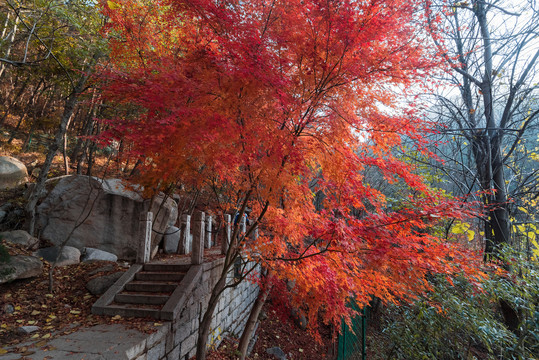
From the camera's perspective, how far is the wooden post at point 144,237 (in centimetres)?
576

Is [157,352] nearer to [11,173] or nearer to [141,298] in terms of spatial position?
[141,298]

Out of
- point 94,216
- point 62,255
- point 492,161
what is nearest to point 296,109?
point 492,161

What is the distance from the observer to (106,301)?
4.80 metres

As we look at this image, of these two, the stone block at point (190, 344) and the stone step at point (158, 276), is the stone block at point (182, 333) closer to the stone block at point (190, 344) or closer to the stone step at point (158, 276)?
the stone block at point (190, 344)

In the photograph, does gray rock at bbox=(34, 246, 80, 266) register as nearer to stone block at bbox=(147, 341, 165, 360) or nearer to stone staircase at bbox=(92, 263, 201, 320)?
stone staircase at bbox=(92, 263, 201, 320)

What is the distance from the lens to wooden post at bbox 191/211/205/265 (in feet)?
18.7

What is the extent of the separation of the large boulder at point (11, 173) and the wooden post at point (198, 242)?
9.77m

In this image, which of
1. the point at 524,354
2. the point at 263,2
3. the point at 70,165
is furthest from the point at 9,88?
the point at 524,354

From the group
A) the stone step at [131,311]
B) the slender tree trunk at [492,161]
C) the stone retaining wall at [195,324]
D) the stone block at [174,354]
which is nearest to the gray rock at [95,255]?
the stone step at [131,311]

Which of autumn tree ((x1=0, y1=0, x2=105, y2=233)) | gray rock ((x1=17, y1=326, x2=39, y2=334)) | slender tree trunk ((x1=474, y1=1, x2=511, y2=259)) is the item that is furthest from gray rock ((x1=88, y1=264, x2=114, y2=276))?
slender tree trunk ((x1=474, y1=1, x2=511, y2=259))

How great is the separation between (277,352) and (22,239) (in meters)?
7.80

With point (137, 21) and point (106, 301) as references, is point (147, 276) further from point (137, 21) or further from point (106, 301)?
point (137, 21)

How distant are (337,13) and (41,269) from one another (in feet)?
25.0

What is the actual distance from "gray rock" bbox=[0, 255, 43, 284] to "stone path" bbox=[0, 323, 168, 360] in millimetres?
2201
